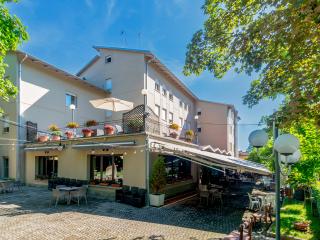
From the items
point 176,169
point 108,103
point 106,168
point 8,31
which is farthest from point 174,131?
point 8,31

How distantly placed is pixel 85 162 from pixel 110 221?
8039 millimetres

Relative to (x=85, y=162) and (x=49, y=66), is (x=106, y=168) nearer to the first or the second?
(x=85, y=162)

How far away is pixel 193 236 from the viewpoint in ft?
30.3

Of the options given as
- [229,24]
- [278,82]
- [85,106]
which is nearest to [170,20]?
[229,24]

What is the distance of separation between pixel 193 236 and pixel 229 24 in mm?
7885

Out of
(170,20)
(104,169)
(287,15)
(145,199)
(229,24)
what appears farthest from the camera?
(104,169)

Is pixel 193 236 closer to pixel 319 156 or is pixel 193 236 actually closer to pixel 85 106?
pixel 319 156

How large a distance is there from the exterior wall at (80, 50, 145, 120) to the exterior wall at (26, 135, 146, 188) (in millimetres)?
9065

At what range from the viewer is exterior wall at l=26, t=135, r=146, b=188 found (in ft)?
50.2

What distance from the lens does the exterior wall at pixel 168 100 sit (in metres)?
26.5

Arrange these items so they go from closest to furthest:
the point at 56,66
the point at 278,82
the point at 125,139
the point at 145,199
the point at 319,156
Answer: the point at 278,82 < the point at 319,156 < the point at 145,199 < the point at 125,139 < the point at 56,66

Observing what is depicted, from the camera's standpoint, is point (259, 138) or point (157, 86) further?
point (157, 86)

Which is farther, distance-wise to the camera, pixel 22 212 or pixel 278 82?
pixel 22 212

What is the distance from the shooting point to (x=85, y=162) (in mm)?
18312
